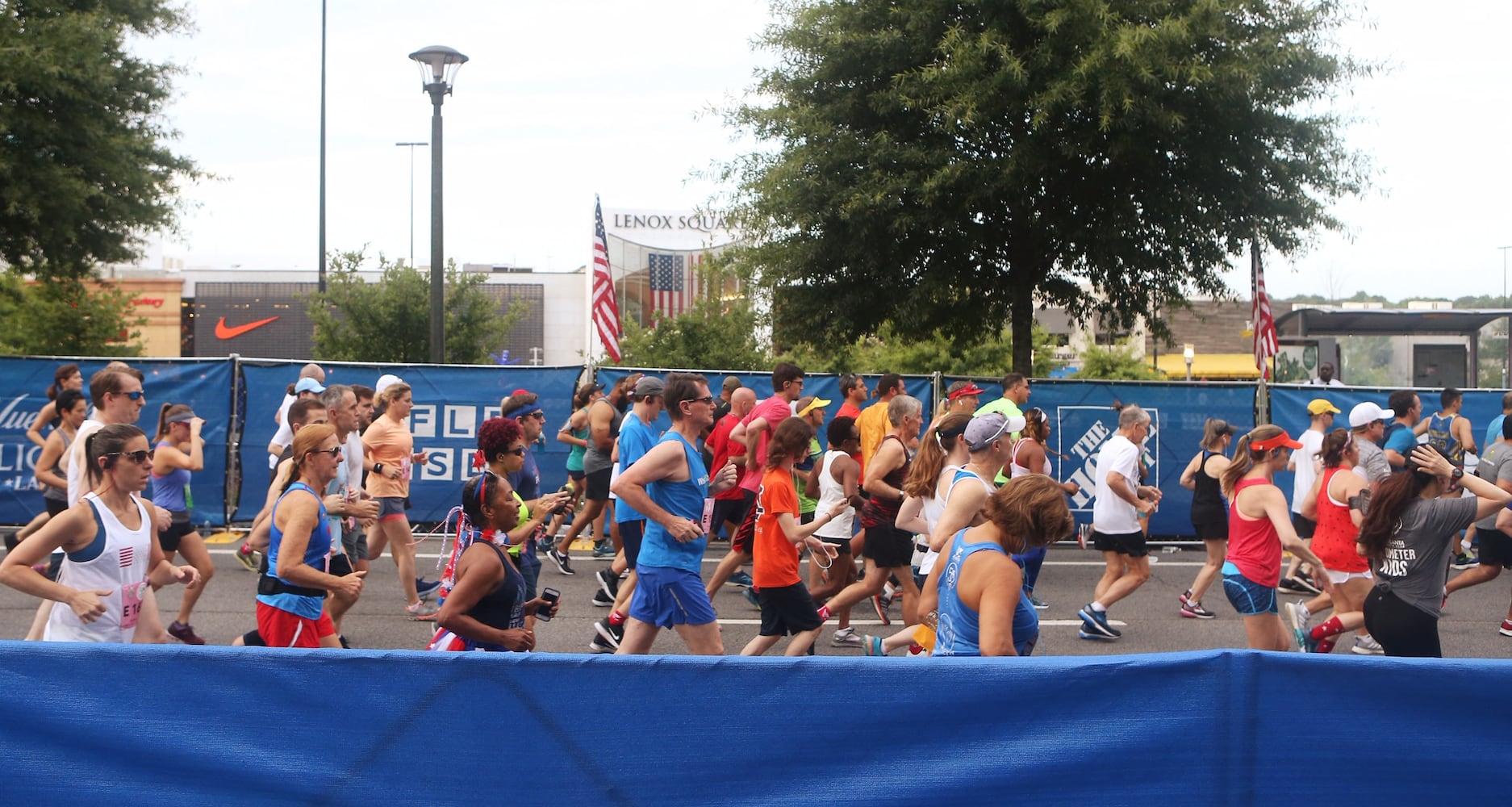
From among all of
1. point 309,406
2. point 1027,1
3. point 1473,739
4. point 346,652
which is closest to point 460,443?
point 309,406

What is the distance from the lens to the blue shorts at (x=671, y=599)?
627 centimetres

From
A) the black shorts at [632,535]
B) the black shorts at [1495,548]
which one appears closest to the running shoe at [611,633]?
the black shorts at [632,535]

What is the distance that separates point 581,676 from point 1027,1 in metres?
14.9

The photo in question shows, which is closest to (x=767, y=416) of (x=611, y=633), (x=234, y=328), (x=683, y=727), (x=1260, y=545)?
(x=611, y=633)

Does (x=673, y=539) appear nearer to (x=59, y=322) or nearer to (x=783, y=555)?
(x=783, y=555)

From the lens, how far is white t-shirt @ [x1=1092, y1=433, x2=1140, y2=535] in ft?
30.2

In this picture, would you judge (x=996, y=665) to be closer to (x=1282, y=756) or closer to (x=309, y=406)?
(x=1282, y=756)

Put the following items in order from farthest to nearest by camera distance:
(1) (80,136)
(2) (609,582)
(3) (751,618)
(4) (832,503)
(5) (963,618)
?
(1) (80,136) → (2) (609,582) → (3) (751,618) → (4) (832,503) → (5) (963,618)

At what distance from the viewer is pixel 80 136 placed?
19344 millimetres

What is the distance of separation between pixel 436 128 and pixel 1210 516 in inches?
355

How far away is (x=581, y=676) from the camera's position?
3213mm

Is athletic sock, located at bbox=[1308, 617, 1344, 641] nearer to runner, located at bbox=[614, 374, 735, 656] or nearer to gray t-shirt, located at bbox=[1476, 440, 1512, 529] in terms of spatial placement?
gray t-shirt, located at bbox=[1476, 440, 1512, 529]

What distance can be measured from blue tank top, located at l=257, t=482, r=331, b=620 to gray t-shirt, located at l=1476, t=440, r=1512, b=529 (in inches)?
314

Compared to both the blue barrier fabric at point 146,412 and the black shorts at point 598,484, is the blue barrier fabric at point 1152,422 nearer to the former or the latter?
the black shorts at point 598,484
